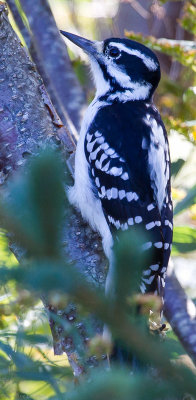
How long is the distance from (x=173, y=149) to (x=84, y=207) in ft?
3.66

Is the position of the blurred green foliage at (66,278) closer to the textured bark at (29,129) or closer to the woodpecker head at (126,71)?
the textured bark at (29,129)

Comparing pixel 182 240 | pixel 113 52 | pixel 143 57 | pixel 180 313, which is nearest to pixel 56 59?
pixel 113 52

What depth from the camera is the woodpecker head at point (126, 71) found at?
2930 mm

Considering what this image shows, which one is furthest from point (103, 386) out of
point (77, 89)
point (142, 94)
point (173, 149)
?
point (77, 89)

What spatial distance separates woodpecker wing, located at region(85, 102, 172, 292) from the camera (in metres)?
2.45

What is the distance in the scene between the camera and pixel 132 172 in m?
2.53

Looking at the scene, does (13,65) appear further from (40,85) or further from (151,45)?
(151,45)

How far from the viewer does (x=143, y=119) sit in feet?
9.04

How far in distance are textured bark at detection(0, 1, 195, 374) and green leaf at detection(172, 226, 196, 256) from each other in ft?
1.36

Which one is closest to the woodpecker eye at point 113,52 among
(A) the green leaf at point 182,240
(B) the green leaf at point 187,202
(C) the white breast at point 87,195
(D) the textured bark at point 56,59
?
(C) the white breast at point 87,195

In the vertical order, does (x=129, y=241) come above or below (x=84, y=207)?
above

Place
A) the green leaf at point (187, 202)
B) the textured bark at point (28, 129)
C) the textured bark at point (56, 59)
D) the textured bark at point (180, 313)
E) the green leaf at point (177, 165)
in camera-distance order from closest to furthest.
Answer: the textured bark at point (28, 129)
the textured bark at point (180, 313)
the green leaf at point (187, 202)
the green leaf at point (177, 165)
the textured bark at point (56, 59)

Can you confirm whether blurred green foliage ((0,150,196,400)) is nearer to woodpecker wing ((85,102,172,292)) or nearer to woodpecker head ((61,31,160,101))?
woodpecker wing ((85,102,172,292))

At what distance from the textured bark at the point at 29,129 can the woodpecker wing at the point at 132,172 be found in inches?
7.1
